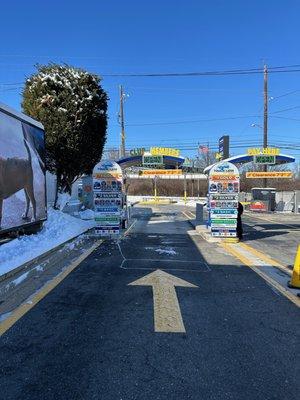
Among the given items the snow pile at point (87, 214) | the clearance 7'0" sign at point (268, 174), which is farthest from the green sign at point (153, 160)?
the snow pile at point (87, 214)

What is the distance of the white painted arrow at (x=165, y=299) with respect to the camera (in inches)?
233

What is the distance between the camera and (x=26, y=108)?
17.5 meters

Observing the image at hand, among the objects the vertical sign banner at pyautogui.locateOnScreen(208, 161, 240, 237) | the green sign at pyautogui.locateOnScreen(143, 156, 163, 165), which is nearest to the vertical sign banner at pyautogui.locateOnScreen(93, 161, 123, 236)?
the vertical sign banner at pyautogui.locateOnScreen(208, 161, 240, 237)

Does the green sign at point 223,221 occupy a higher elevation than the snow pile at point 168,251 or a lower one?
higher

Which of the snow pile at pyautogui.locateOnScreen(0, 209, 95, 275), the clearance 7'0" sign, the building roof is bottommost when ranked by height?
the snow pile at pyautogui.locateOnScreen(0, 209, 95, 275)

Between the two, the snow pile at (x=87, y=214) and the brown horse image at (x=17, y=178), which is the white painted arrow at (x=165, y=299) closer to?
the brown horse image at (x=17, y=178)

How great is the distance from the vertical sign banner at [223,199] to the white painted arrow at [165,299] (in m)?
6.48

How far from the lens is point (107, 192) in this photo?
1645 centimetres

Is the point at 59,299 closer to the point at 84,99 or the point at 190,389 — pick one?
the point at 190,389

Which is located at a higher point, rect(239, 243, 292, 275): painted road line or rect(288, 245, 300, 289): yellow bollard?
rect(288, 245, 300, 289): yellow bollard

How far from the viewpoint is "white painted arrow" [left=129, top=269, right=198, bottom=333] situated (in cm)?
591

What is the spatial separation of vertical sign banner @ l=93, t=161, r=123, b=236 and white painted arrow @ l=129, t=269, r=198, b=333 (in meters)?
6.69

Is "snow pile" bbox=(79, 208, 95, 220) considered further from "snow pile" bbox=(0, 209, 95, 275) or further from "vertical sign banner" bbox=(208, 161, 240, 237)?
"vertical sign banner" bbox=(208, 161, 240, 237)

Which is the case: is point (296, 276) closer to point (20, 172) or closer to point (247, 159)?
point (20, 172)
